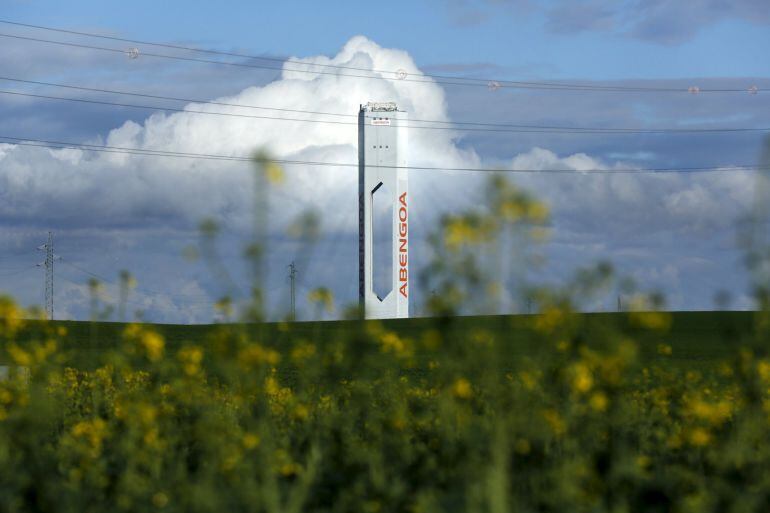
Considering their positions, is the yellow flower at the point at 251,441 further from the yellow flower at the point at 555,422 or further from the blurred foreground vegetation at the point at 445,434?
the yellow flower at the point at 555,422

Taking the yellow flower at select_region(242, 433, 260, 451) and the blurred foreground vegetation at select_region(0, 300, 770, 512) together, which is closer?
the blurred foreground vegetation at select_region(0, 300, 770, 512)

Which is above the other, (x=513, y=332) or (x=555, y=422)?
(x=513, y=332)

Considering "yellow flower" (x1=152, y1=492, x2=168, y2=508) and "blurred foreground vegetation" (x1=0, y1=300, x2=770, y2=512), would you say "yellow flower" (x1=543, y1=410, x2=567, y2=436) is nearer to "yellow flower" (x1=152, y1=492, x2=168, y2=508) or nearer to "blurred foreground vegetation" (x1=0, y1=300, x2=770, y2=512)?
"blurred foreground vegetation" (x1=0, y1=300, x2=770, y2=512)

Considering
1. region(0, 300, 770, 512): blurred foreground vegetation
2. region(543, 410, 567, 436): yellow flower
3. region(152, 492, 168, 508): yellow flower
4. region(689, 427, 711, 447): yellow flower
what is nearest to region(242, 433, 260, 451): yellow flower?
region(0, 300, 770, 512): blurred foreground vegetation

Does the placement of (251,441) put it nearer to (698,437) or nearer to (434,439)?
(434,439)

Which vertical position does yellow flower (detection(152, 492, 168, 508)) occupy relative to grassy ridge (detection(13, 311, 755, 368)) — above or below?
below

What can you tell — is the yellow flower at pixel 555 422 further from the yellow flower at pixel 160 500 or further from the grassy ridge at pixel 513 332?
the yellow flower at pixel 160 500

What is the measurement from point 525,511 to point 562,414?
108 cm

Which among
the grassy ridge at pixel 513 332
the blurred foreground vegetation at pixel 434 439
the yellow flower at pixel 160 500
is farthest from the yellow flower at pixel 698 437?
the yellow flower at pixel 160 500

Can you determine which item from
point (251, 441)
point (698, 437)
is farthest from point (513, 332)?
point (251, 441)

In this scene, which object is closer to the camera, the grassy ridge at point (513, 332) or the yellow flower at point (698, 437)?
the grassy ridge at point (513, 332)

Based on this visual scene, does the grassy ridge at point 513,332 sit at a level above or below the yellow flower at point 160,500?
above

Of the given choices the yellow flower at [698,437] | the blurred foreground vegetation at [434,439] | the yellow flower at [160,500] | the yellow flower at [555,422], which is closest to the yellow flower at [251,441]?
the blurred foreground vegetation at [434,439]

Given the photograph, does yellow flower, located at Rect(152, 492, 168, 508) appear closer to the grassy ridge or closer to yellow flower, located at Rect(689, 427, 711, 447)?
the grassy ridge
